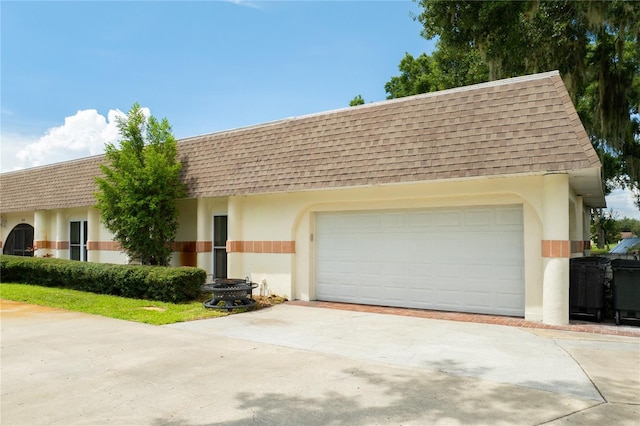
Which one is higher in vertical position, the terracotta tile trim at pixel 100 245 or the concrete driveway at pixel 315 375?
the terracotta tile trim at pixel 100 245

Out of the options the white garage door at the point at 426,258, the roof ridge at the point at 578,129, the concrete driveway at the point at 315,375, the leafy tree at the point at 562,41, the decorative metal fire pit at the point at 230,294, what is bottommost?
the concrete driveway at the point at 315,375

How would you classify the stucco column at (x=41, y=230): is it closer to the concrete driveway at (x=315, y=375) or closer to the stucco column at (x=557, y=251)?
the concrete driveway at (x=315, y=375)

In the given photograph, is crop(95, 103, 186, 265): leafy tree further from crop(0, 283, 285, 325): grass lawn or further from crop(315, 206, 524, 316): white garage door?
crop(315, 206, 524, 316): white garage door

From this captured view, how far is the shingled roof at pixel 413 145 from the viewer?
9.05 meters

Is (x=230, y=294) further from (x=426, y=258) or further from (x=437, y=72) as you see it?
(x=437, y=72)

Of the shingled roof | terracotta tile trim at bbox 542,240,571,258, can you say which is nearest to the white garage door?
terracotta tile trim at bbox 542,240,571,258

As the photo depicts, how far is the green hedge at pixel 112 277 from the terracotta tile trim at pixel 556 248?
28.9ft

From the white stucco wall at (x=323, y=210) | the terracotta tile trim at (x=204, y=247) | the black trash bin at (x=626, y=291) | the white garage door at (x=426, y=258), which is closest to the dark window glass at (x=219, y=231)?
the terracotta tile trim at (x=204, y=247)

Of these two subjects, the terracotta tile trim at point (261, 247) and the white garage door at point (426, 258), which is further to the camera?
the terracotta tile trim at point (261, 247)

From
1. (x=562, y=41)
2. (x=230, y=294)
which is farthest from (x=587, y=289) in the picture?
(x=562, y=41)

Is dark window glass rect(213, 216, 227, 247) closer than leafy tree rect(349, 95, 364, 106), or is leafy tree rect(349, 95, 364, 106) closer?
dark window glass rect(213, 216, 227, 247)

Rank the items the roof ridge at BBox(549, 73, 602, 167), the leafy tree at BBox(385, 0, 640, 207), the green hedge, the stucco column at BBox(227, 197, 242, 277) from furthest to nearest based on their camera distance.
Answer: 1. the leafy tree at BBox(385, 0, 640, 207)
2. the stucco column at BBox(227, 197, 242, 277)
3. the green hedge
4. the roof ridge at BBox(549, 73, 602, 167)

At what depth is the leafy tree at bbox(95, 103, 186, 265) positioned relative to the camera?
45.9 ft

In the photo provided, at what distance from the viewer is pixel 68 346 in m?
7.72
